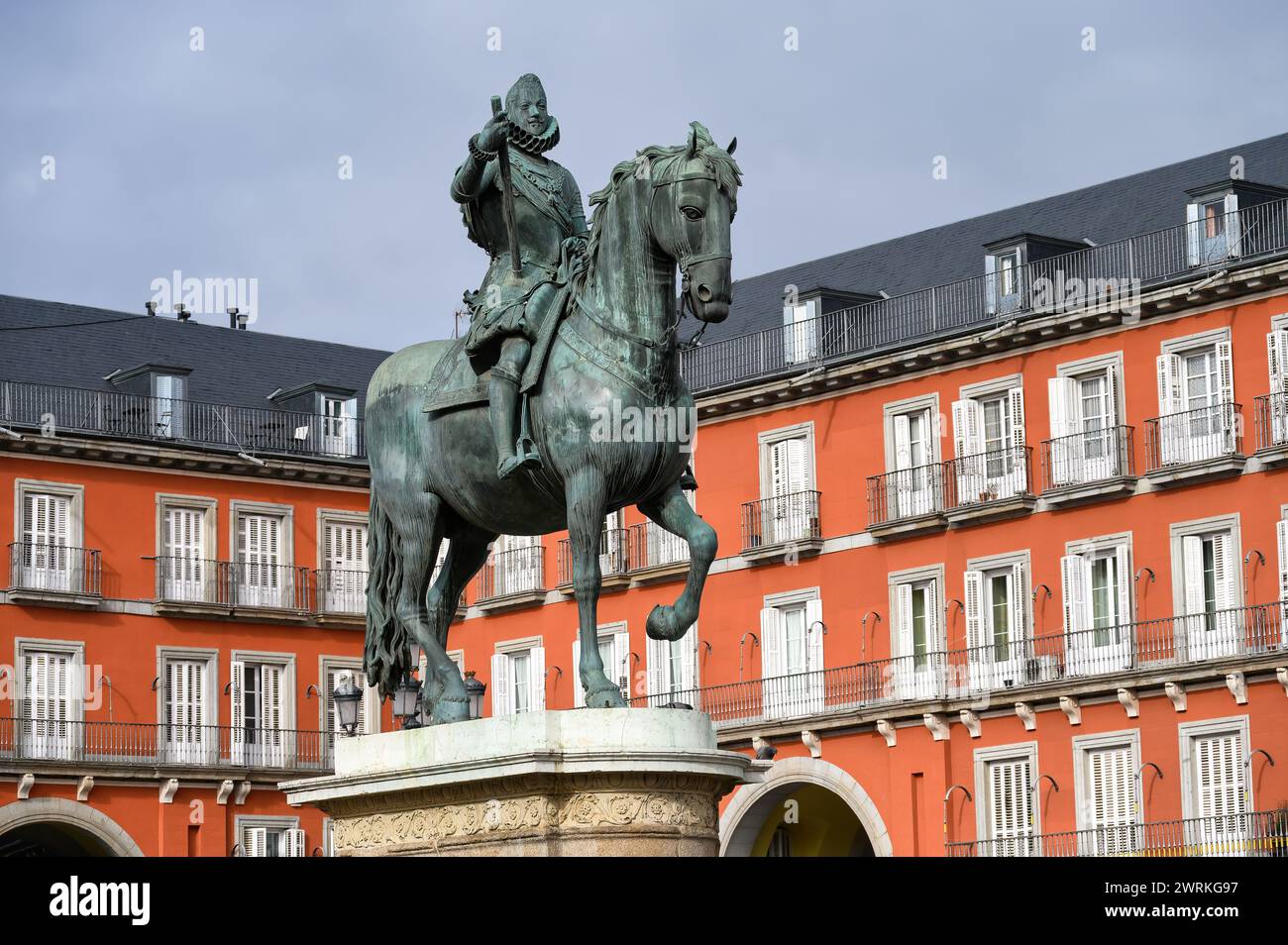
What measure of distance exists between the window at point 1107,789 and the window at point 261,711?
797 inches

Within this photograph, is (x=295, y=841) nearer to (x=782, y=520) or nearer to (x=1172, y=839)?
(x=782, y=520)

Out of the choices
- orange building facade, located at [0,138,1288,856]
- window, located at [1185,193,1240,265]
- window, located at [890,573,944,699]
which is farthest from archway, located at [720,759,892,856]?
window, located at [1185,193,1240,265]

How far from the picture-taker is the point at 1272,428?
47844 millimetres

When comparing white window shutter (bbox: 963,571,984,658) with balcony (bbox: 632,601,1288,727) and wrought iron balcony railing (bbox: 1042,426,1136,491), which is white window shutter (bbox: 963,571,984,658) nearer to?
balcony (bbox: 632,601,1288,727)

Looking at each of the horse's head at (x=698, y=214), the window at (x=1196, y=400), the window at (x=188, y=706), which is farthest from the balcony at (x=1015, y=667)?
the horse's head at (x=698, y=214)

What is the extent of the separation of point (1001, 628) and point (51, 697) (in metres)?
21.4

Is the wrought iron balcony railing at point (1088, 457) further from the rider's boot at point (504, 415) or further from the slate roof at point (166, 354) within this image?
the rider's boot at point (504, 415)

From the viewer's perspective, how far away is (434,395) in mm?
15438

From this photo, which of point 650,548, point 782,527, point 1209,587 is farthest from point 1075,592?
point 650,548

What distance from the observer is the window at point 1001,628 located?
51.2m

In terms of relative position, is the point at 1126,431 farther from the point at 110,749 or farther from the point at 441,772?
the point at 441,772

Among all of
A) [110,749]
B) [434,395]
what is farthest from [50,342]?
[434,395]

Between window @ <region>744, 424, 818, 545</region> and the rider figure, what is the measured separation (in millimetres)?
40144
